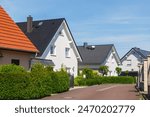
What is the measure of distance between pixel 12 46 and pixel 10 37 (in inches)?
51.4

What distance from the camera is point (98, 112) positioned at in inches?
180

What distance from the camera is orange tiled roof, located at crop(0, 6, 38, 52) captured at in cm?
2261

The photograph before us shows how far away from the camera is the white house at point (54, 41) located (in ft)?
131

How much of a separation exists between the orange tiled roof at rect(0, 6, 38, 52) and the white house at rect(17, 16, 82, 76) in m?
11.4

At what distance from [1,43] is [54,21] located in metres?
21.7

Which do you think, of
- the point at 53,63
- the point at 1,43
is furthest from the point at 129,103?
the point at 53,63

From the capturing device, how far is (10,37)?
23.8m

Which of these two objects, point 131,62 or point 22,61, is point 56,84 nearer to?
point 22,61

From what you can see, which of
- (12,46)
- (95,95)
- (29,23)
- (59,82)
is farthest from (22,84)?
(29,23)

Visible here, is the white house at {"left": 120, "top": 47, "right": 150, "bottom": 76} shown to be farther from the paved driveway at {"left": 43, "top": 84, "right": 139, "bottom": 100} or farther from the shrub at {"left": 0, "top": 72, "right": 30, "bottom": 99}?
the shrub at {"left": 0, "top": 72, "right": 30, "bottom": 99}

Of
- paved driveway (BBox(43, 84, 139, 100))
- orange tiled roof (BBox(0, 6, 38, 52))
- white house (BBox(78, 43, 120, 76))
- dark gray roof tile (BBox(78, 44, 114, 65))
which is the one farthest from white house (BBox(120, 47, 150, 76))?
orange tiled roof (BBox(0, 6, 38, 52))

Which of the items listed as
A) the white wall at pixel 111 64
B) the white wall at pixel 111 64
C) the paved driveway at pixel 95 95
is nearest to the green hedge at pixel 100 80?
the white wall at pixel 111 64

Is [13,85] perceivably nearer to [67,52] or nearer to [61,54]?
A: [61,54]

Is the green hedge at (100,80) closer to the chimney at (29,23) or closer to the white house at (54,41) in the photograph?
the white house at (54,41)
